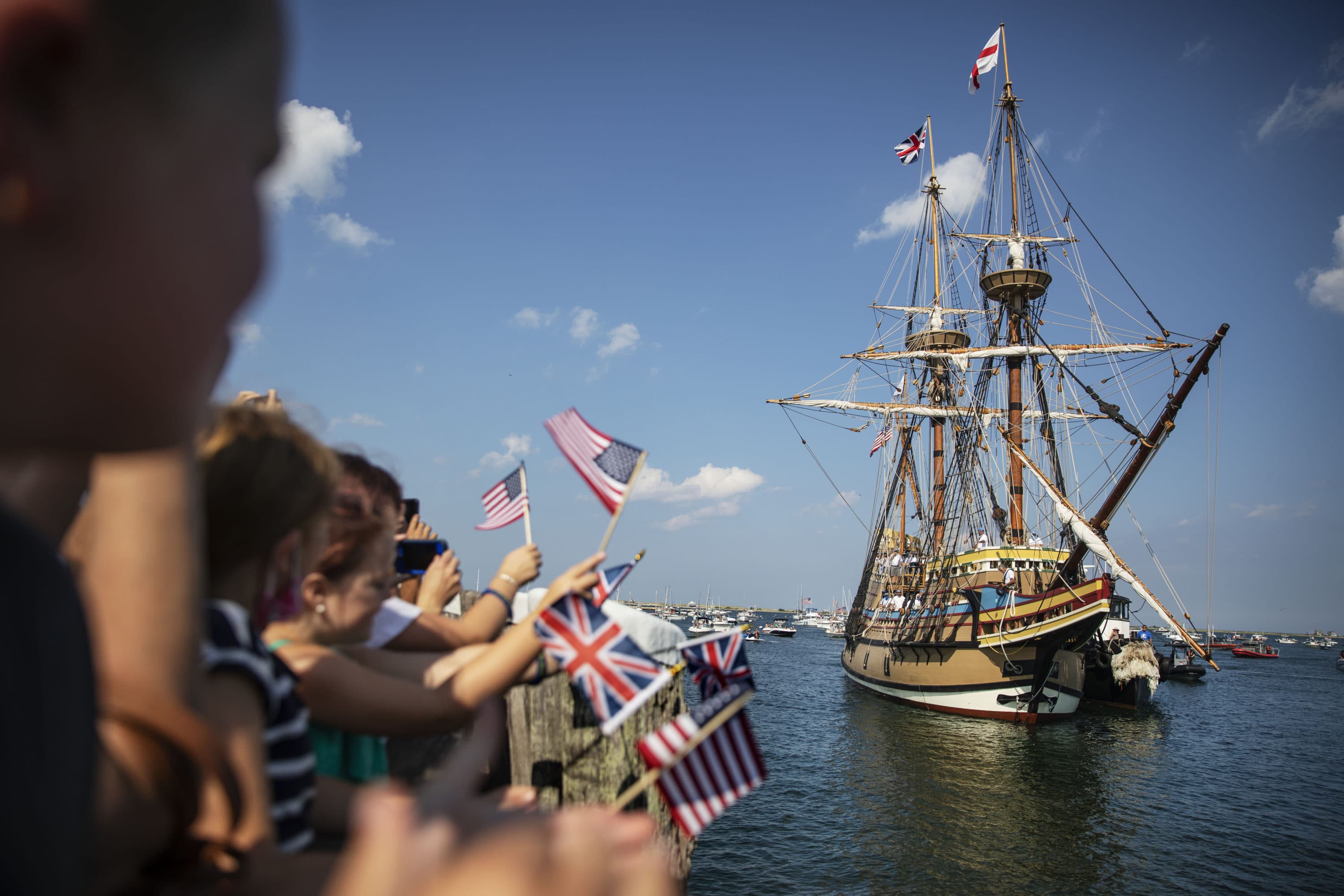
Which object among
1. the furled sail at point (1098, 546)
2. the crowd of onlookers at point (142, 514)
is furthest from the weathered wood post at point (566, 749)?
the furled sail at point (1098, 546)

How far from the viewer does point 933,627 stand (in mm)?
27734

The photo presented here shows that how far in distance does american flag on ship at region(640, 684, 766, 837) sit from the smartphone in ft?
4.75

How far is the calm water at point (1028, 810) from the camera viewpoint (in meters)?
12.4

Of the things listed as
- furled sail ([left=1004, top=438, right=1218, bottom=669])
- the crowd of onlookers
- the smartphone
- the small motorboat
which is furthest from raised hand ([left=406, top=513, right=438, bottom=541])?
the small motorboat

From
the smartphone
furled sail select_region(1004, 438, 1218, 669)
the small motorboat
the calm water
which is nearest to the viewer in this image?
the smartphone

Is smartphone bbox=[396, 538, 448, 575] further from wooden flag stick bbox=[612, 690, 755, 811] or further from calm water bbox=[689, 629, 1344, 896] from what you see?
calm water bbox=[689, 629, 1344, 896]

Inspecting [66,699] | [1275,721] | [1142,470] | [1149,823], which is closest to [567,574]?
[66,699]

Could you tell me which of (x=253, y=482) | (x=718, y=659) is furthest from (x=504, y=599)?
(x=253, y=482)

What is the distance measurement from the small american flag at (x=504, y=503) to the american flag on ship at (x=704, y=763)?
91.5 inches

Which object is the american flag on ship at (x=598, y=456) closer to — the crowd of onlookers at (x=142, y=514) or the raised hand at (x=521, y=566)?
the raised hand at (x=521, y=566)

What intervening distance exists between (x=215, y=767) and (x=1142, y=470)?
87.0ft

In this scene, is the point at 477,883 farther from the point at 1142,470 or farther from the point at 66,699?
the point at 1142,470

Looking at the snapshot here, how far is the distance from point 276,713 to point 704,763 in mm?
1684

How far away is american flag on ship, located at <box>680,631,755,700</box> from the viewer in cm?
301
